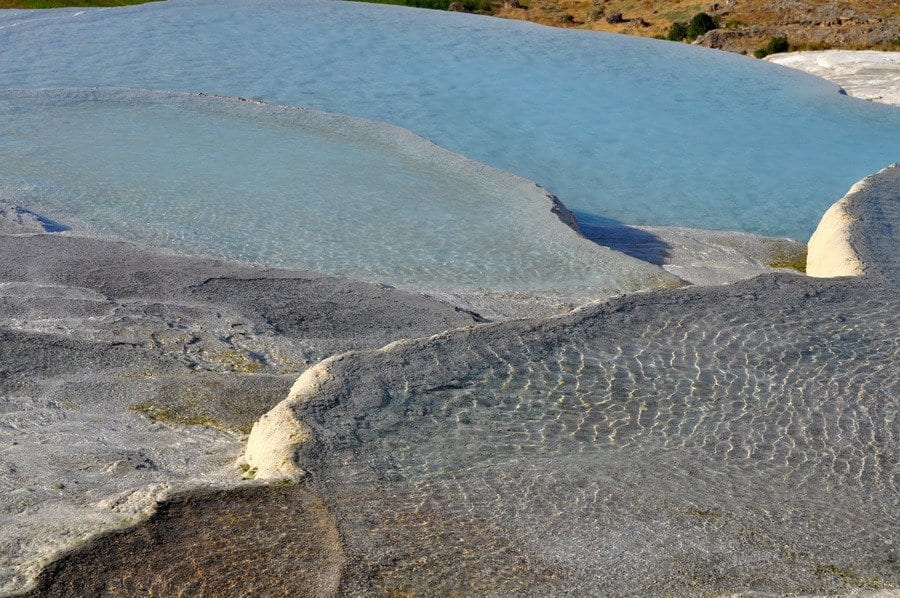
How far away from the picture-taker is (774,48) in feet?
54.7

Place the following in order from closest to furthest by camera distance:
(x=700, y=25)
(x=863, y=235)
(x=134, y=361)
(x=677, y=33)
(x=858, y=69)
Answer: (x=134, y=361) → (x=863, y=235) → (x=858, y=69) → (x=700, y=25) → (x=677, y=33)

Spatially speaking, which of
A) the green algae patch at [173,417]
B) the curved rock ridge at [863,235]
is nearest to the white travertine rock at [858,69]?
the curved rock ridge at [863,235]

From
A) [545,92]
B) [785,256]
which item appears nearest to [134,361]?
[785,256]

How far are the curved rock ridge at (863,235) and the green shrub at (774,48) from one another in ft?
28.2

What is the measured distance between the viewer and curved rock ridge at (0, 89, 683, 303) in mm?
6582

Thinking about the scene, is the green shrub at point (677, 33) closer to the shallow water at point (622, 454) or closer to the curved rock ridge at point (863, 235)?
the curved rock ridge at point (863, 235)

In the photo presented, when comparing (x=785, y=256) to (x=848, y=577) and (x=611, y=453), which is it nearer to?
(x=611, y=453)

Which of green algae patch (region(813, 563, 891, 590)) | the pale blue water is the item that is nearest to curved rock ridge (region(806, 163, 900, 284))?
the pale blue water

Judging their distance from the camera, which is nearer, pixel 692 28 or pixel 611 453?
pixel 611 453

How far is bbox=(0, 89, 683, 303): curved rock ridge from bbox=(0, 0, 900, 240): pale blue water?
126 cm

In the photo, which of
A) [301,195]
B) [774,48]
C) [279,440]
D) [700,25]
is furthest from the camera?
[700,25]

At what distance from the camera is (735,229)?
9000mm

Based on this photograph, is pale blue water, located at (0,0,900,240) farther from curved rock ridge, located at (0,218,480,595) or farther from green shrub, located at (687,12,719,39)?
curved rock ridge, located at (0,218,480,595)

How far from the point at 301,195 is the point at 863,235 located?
409 centimetres
